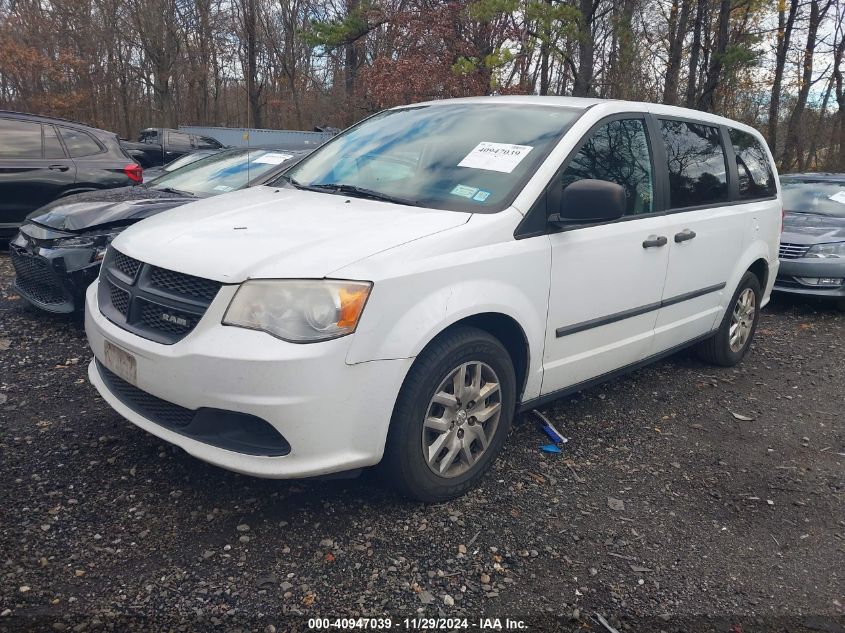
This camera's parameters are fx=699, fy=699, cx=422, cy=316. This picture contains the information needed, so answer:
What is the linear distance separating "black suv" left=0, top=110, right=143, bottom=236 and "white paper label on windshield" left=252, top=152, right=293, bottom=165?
84.9 inches

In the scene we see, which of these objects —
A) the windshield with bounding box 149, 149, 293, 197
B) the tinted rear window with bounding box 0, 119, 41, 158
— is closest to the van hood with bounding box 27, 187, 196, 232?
the windshield with bounding box 149, 149, 293, 197

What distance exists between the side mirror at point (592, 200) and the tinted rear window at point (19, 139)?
A: 663 cm

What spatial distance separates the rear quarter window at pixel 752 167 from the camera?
4.96 m

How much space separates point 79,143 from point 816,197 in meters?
8.82

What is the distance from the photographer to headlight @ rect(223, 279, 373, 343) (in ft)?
8.31

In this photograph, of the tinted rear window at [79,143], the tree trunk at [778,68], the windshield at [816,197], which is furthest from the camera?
the tree trunk at [778,68]

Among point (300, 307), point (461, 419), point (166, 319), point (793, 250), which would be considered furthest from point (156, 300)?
point (793, 250)

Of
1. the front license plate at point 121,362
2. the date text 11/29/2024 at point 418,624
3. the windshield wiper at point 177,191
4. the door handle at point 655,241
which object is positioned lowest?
the date text 11/29/2024 at point 418,624

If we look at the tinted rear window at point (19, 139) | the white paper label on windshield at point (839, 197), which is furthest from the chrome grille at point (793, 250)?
the tinted rear window at point (19, 139)

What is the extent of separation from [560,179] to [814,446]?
87.8 inches

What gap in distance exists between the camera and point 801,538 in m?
3.04

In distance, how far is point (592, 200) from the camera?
317 cm

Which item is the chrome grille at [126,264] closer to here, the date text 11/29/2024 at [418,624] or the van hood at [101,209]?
the date text 11/29/2024 at [418,624]

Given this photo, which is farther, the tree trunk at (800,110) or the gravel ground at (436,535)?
the tree trunk at (800,110)
